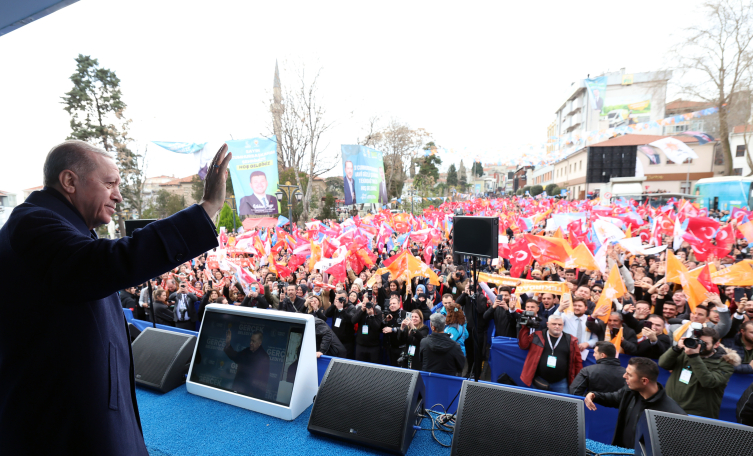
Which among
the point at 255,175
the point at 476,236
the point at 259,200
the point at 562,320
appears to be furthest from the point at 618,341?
the point at 255,175

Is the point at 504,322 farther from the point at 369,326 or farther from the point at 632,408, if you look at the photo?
the point at 632,408

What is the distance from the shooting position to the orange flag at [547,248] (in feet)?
26.8

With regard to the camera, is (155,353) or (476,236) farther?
(476,236)

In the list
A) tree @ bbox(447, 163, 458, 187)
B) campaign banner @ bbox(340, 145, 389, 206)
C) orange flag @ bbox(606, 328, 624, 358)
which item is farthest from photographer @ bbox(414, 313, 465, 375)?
tree @ bbox(447, 163, 458, 187)

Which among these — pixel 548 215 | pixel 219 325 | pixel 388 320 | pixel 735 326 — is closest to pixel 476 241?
pixel 219 325

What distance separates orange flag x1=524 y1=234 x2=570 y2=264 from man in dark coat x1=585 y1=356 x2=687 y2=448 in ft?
16.3

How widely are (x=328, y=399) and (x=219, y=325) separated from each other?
870mm

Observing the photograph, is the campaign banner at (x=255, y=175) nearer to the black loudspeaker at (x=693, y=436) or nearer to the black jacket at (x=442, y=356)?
the black jacket at (x=442, y=356)

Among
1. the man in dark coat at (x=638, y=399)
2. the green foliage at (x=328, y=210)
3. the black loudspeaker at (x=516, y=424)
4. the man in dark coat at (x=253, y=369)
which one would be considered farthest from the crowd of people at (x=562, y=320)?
the green foliage at (x=328, y=210)

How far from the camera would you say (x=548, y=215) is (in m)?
19.1

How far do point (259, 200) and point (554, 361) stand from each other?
11.2 meters

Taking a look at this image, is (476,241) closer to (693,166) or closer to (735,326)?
(735,326)

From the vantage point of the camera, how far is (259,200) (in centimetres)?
1354

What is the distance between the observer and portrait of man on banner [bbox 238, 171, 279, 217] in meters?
13.4
